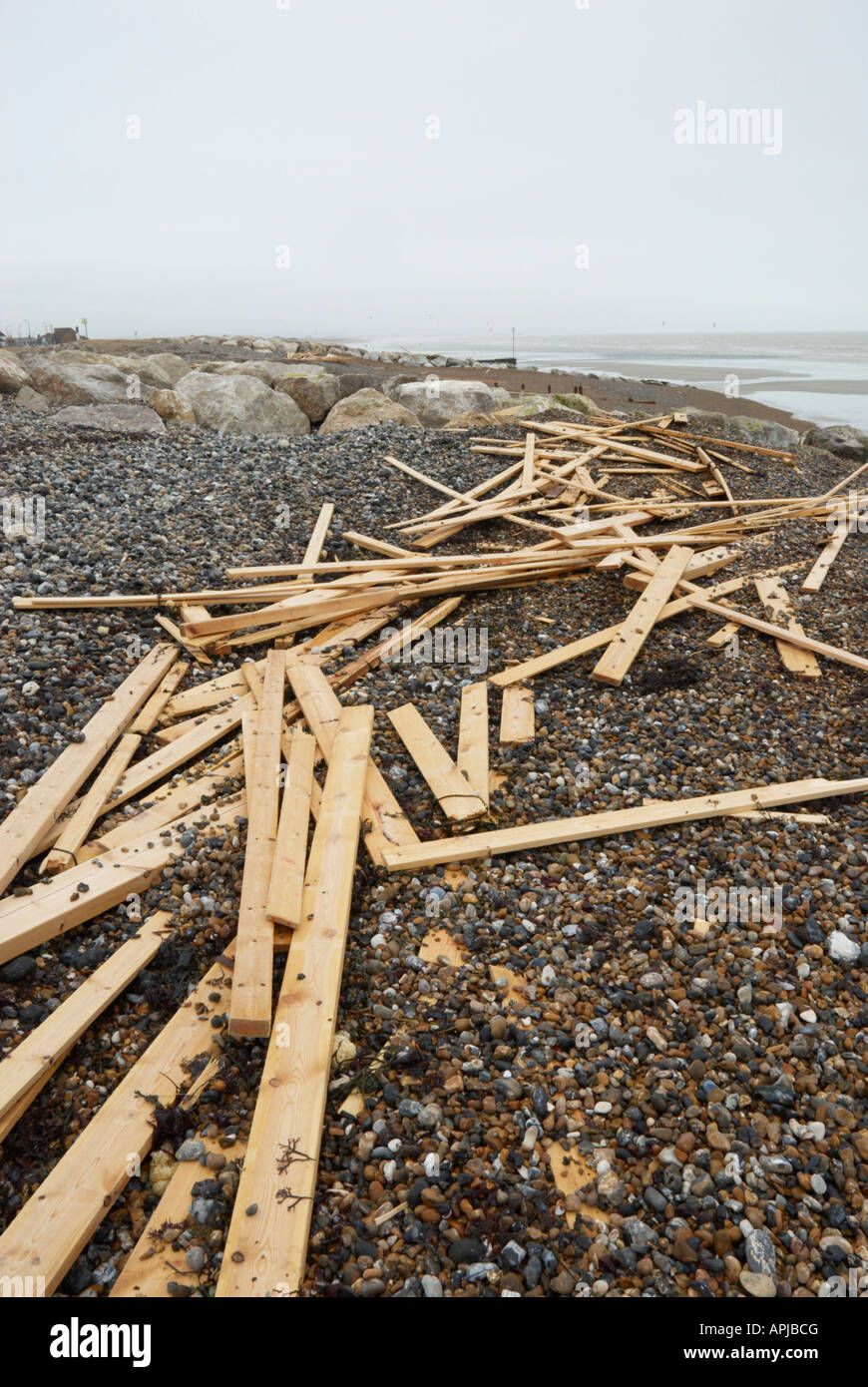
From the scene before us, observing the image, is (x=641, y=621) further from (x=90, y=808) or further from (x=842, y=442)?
(x=842, y=442)

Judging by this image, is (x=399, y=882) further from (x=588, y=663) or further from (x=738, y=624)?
(x=738, y=624)

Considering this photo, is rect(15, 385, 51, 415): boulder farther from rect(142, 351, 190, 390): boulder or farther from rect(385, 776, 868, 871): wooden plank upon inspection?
rect(385, 776, 868, 871): wooden plank

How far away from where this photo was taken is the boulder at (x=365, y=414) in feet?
58.8

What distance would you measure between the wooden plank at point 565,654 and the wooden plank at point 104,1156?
3.83 metres

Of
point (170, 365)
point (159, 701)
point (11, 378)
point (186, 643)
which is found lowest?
point (159, 701)

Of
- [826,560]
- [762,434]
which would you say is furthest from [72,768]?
[762,434]

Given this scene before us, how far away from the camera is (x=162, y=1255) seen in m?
3.07

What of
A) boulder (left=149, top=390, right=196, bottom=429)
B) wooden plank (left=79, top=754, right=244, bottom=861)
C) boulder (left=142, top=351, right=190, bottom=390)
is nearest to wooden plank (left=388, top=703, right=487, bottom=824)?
wooden plank (left=79, top=754, right=244, bottom=861)

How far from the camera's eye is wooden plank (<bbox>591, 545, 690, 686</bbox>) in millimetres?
7051

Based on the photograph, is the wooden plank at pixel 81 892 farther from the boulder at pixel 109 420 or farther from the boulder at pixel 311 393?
the boulder at pixel 311 393

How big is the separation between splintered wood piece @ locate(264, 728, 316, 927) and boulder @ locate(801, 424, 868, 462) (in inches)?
736

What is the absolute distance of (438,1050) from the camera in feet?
12.4

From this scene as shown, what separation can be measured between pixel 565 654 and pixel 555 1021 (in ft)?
13.2

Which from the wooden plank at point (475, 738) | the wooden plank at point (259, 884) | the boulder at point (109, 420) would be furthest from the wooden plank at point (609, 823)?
the boulder at point (109, 420)
